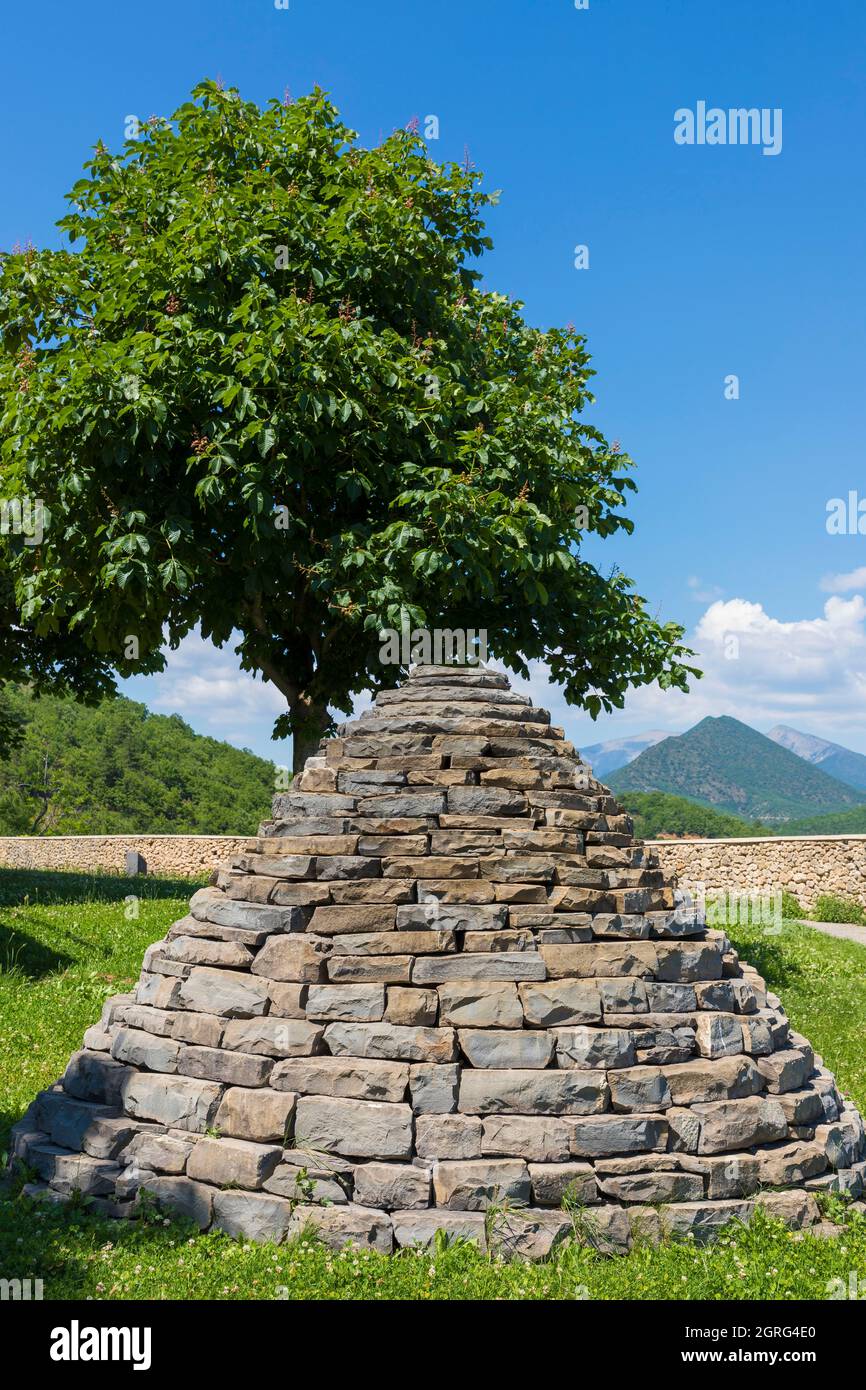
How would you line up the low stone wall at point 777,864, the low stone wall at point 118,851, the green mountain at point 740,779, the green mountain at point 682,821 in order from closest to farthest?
the low stone wall at point 777,864 < the low stone wall at point 118,851 < the green mountain at point 682,821 < the green mountain at point 740,779

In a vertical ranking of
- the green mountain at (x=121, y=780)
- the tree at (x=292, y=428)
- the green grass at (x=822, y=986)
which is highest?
the tree at (x=292, y=428)

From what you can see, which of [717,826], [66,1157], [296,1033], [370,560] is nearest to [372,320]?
[370,560]

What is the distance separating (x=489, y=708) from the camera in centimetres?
766

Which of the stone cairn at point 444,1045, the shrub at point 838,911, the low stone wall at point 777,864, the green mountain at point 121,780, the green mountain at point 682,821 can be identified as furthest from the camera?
the green mountain at point 121,780

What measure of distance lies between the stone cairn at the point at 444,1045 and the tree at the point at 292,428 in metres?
4.02

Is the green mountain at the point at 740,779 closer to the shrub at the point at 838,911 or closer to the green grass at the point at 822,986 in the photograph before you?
the shrub at the point at 838,911

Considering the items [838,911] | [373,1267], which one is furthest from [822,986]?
[373,1267]

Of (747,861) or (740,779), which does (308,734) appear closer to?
(747,861)

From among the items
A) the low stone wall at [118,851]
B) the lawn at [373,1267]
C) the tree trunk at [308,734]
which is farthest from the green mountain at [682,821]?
the lawn at [373,1267]

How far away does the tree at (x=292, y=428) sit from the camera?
10492mm

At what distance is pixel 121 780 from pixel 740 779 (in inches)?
5914

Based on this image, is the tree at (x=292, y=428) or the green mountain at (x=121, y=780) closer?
the tree at (x=292, y=428)
